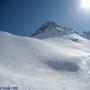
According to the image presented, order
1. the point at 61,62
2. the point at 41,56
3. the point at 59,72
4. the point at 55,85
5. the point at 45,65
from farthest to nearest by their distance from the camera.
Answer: the point at 41,56
the point at 61,62
the point at 45,65
the point at 59,72
the point at 55,85

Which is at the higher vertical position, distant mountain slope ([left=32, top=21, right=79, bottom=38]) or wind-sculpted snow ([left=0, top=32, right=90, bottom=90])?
wind-sculpted snow ([left=0, top=32, right=90, bottom=90])

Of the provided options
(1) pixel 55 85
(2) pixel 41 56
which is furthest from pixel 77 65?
(1) pixel 55 85

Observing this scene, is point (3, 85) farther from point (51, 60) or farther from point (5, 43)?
point (5, 43)

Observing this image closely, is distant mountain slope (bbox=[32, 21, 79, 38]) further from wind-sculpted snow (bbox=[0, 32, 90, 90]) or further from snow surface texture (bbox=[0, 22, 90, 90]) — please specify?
snow surface texture (bbox=[0, 22, 90, 90])

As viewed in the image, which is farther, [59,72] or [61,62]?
[61,62]

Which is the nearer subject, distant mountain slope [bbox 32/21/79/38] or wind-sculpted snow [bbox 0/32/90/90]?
wind-sculpted snow [bbox 0/32/90/90]

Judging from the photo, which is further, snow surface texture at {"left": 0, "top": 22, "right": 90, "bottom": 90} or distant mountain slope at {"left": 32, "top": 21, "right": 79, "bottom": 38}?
distant mountain slope at {"left": 32, "top": 21, "right": 79, "bottom": 38}

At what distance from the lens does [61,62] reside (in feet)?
105

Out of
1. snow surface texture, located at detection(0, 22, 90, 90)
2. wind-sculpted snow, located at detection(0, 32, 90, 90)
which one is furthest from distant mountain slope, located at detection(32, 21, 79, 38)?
snow surface texture, located at detection(0, 22, 90, 90)

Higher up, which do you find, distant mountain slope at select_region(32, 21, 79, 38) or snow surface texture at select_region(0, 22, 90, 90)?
snow surface texture at select_region(0, 22, 90, 90)

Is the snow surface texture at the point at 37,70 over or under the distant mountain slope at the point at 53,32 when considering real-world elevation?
over

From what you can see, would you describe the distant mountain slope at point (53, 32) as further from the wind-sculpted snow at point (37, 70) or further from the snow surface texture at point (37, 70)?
the snow surface texture at point (37, 70)

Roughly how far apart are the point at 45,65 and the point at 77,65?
5.21 m

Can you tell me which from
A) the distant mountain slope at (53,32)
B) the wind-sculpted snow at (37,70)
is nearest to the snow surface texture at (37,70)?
the wind-sculpted snow at (37,70)
